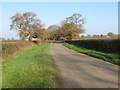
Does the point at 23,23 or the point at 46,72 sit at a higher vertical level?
the point at 23,23

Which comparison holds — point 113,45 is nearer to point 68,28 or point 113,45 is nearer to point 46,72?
point 46,72

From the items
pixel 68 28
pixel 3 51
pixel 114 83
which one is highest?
pixel 68 28

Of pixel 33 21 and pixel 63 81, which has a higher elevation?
pixel 33 21

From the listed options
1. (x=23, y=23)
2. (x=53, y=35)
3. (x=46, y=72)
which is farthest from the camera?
(x=53, y=35)

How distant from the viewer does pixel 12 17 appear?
3653cm

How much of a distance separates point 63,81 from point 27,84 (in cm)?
139

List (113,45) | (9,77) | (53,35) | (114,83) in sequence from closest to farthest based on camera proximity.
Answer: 1. (114,83)
2. (9,77)
3. (113,45)
4. (53,35)

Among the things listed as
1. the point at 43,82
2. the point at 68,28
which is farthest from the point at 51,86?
the point at 68,28

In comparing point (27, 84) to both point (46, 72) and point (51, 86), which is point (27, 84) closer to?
point (51, 86)

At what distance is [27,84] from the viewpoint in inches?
168

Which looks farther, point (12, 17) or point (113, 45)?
point (12, 17)

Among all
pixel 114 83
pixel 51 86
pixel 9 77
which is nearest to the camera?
pixel 51 86

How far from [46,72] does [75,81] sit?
64.7 inches

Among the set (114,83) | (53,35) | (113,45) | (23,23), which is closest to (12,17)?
(23,23)
